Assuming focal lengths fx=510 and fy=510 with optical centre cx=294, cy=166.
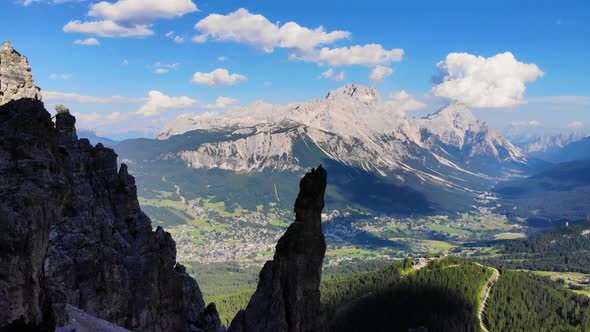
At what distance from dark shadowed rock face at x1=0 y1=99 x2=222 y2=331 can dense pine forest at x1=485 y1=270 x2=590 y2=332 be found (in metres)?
99.0

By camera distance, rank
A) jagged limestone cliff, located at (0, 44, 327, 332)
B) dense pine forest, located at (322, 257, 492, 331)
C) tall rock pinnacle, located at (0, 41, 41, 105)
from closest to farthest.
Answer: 1. jagged limestone cliff, located at (0, 44, 327, 332)
2. tall rock pinnacle, located at (0, 41, 41, 105)
3. dense pine forest, located at (322, 257, 492, 331)

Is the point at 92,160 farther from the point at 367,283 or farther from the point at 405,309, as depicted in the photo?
the point at 367,283

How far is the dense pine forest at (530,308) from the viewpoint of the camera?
129 meters

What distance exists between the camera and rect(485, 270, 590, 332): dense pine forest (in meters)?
129

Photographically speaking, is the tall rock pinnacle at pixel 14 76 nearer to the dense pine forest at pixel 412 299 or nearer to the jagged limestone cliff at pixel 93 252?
the jagged limestone cliff at pixel 93 252

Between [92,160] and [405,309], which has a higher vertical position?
[92,160]

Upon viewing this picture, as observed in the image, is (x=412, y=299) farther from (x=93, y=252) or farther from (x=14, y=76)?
(x=93, y=252)

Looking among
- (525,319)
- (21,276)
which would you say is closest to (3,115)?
(21,276)

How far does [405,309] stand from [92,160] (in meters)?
96.0

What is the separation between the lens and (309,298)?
46125 millimetres

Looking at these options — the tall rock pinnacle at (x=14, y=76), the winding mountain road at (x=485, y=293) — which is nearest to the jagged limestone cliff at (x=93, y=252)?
the tall rock pinnacle at (x=14, y=76)

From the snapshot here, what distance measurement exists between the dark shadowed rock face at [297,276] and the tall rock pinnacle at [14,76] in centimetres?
4241

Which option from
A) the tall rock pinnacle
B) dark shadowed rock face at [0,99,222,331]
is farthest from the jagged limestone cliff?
the tall rock pinnacle

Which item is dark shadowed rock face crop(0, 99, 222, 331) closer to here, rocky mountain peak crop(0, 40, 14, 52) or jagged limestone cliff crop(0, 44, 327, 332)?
jagged limestone cliff crop(0, 44, 327, 332)
